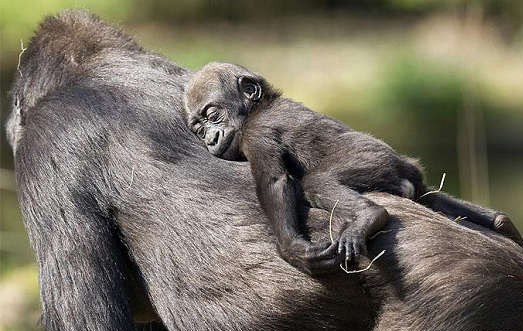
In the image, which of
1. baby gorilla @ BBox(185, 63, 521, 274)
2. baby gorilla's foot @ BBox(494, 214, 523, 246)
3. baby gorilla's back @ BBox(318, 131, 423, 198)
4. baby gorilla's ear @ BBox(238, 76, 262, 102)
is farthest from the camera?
baby gorilla's ear @ BBox(238, 76, 262, 102)

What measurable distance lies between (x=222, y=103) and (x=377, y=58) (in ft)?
37.2

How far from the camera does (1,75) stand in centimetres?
1530

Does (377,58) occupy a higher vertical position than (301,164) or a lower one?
lower

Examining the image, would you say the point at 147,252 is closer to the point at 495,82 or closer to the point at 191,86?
the point at 191,86

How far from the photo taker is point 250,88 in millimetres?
4574

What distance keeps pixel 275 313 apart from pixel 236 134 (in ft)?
2.65

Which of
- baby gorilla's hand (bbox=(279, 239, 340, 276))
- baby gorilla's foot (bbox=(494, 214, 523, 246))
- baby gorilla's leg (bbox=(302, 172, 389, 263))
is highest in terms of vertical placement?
baby gorilla's leg (bbox=(302, 172, 389, 263))

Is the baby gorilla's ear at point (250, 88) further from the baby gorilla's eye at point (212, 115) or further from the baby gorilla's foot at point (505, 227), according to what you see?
the baby gorilla's foot at point (505, 227)

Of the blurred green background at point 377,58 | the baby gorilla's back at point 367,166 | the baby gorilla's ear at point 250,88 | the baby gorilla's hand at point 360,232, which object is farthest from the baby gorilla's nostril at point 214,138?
the blurred green background at point 377,58

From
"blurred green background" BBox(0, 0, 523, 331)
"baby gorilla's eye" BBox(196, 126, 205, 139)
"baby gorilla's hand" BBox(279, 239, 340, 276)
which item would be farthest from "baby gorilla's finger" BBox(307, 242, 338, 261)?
"blurred green background" BBox(0, 0, 523, 331)

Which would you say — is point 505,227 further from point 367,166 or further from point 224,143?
point 224,143

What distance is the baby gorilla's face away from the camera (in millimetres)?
4355

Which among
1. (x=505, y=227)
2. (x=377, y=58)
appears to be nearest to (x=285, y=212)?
(x=505, y=227)

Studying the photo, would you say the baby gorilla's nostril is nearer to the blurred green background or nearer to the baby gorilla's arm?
the baby gorilla's arm
